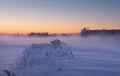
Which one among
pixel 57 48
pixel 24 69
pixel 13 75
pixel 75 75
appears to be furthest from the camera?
pixel 57 48

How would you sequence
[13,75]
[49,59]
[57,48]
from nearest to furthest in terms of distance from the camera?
[13,75], [49,59], [57,48]

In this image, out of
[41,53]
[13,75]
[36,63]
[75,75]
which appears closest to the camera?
[13,75]

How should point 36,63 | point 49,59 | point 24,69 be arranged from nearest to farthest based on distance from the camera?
point 24,69
point 36,63
point 49,59

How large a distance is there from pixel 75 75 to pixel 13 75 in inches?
144

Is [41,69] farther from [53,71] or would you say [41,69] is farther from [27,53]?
[27,53]

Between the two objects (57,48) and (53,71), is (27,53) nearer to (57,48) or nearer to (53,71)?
(57,48)

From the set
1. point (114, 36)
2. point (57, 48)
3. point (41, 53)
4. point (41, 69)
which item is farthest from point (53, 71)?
point (114, 36)

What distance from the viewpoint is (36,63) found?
1905 cm

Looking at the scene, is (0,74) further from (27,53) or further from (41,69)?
(27,53)

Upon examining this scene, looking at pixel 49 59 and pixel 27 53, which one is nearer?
pixel 49 59

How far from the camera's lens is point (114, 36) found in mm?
134500

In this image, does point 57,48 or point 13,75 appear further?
point 57,48

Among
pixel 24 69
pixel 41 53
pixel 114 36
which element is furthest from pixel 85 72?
pixel 114 36

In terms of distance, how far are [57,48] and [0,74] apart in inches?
471
